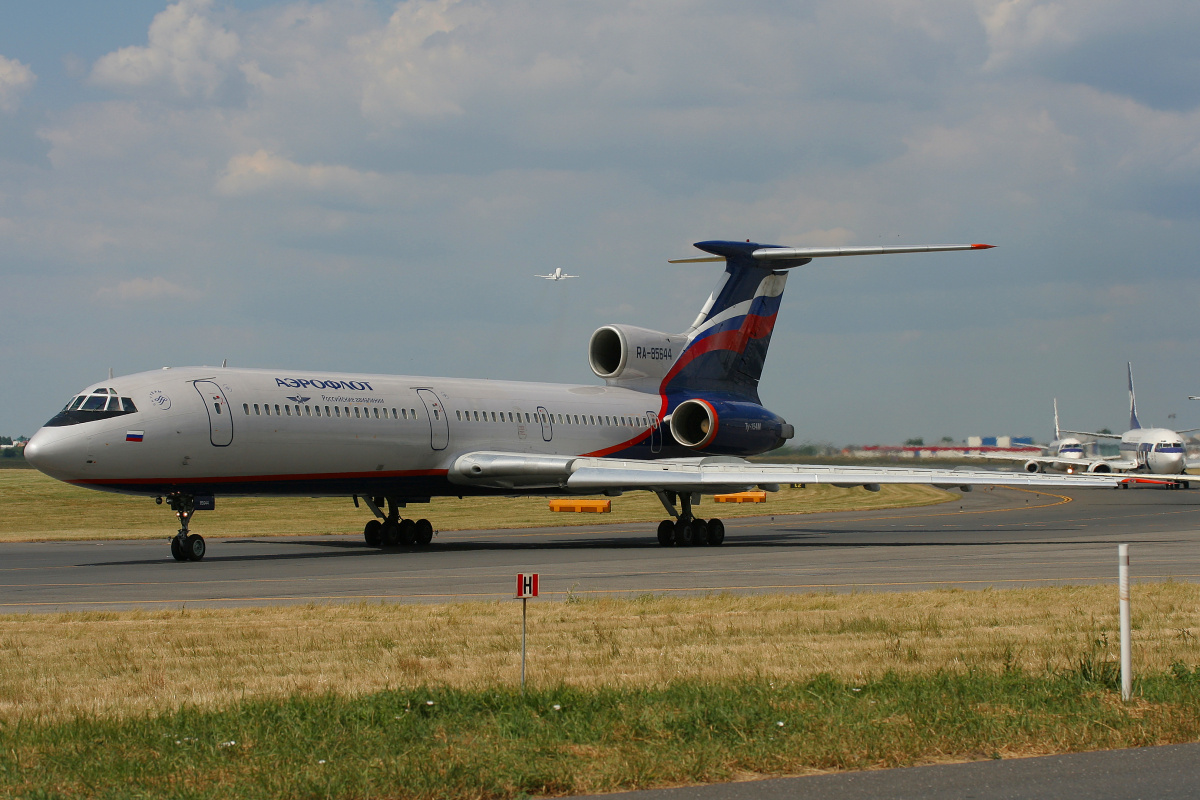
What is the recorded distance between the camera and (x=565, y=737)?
315 inches

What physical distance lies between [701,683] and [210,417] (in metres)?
17.4

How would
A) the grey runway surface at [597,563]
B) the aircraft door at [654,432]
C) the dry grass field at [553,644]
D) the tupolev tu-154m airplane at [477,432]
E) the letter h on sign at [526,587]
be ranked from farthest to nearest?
the aircraft door at [654,432]
the tupolev tu-154m airplane at [477,432]
the grey runway surface at [597,563]
the letter h on sign at [526,587]
the dry grass field at [553,644]

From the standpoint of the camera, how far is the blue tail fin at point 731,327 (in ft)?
120

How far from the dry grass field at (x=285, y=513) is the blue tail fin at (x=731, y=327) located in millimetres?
7126

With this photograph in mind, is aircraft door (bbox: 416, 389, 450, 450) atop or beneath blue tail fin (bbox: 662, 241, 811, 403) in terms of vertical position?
beneath

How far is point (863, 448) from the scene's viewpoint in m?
→ 50.9

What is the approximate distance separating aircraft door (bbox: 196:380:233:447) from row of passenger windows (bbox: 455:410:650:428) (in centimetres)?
653

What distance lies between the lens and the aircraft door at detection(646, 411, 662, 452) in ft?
118

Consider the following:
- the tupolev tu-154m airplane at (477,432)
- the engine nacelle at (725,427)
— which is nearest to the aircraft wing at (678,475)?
the tupolev tu-154m airplane at (477,432)

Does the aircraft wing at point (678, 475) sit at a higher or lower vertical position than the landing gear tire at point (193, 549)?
higher

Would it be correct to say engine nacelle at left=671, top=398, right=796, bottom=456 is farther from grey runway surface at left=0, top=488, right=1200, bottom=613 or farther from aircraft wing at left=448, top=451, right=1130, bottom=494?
aircraft wing at left=448, top=451, right=1130, bottom=494

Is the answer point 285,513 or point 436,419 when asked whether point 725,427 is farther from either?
point 285,513

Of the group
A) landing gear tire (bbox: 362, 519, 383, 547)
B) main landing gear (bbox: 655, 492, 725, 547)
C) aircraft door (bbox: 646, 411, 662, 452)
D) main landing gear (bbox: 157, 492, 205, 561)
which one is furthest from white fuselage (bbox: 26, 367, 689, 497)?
main landing gear (bbox: 655, 492, 725, 547)

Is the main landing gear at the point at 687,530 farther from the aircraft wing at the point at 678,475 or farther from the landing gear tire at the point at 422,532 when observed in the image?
the landing gear tire at the point at 422,532
